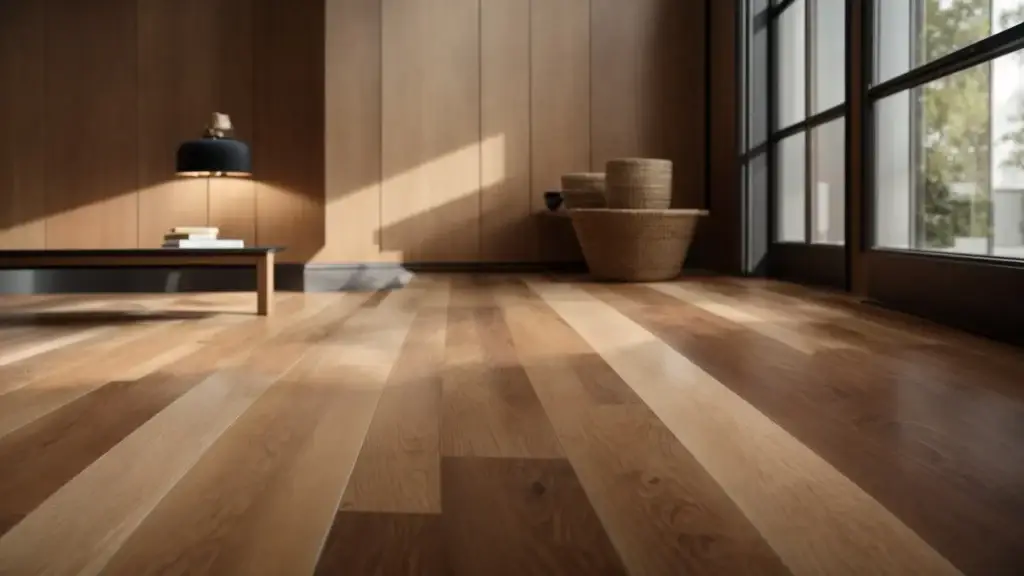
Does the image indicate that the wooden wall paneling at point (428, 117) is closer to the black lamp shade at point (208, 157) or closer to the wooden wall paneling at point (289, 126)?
the wooden wall paneling at point (289, 126)

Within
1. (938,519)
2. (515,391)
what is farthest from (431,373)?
(938,519)

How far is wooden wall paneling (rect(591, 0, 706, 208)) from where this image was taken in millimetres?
5742

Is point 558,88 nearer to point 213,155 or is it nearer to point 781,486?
point 213,155

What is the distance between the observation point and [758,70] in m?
5.14

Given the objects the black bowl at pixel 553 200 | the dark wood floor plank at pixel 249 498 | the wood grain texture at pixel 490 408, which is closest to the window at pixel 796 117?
the black bowl at pixel 553 200

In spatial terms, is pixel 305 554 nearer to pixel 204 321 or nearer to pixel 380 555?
pixel 380 555

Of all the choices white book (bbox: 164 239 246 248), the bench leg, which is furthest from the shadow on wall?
the bench leg

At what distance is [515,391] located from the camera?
183 centimetres

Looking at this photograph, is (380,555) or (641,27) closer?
(380,555)

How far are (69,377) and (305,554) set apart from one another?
4.43 feet

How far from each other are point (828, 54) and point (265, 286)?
8.49 feet

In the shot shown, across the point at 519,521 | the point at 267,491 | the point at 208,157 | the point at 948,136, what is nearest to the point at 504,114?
the point at 208,157

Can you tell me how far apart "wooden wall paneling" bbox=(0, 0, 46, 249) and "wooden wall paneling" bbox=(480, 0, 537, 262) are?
9.02 ft

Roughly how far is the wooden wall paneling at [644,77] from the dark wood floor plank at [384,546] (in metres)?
4.84
